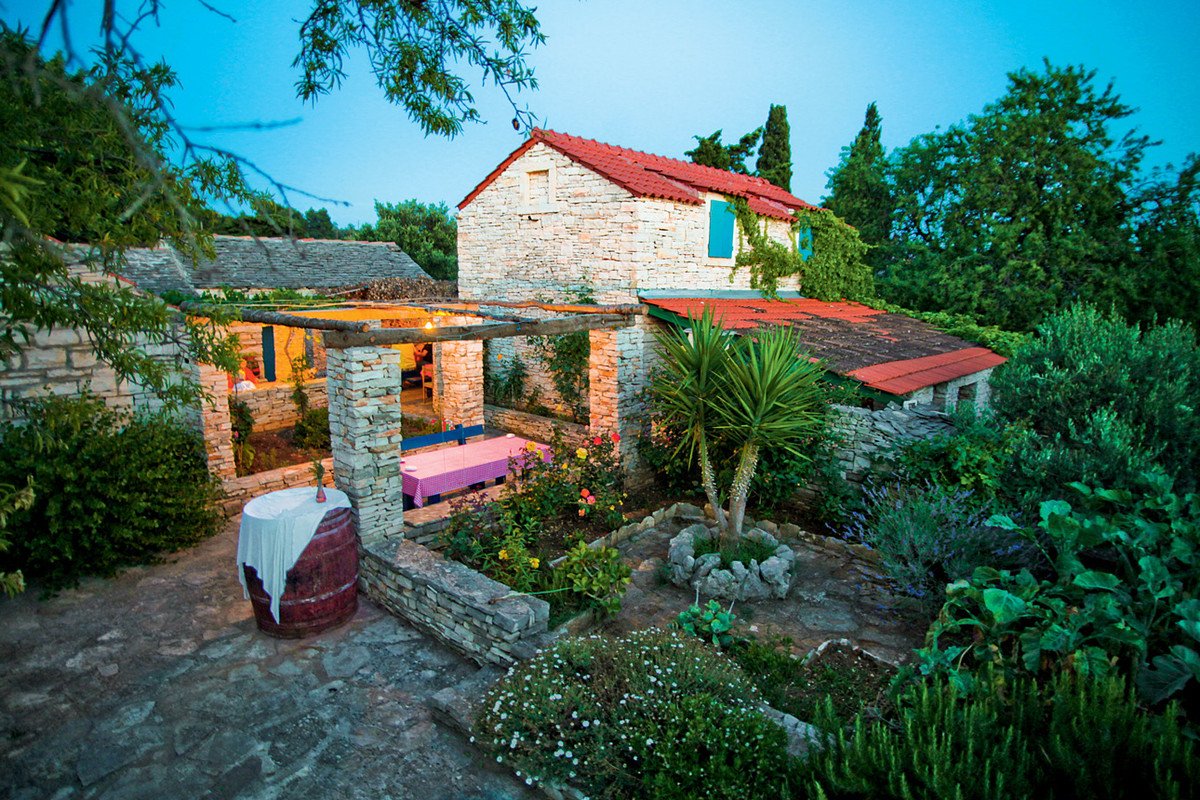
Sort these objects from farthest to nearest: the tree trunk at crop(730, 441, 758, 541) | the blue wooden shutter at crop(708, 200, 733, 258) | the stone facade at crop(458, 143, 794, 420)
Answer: the blue wooden shutter at crop(708, 200, 733, 258) < the stone facade at crop(458, 143, 794, 420) < the tree trunk at crop(730, 441, 758, 541)

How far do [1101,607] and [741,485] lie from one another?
3.51 meters

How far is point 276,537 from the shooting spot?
552 cm

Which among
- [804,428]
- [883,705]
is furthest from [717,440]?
[883,705]

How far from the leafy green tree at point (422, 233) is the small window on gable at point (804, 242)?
15.3 meters

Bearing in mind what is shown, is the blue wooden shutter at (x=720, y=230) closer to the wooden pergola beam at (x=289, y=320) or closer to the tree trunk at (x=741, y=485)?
the tree trunk at (x=741, y=485)

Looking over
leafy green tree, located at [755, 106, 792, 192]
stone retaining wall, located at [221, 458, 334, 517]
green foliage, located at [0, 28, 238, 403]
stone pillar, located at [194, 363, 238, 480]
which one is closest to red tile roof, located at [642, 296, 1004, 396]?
green foliage, located at [0, 28, 238, 403]

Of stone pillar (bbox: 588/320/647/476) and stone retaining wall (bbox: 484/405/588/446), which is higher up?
stone pillar (bbox: 588/320/647/476)

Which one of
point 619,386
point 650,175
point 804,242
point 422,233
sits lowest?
point 619,386

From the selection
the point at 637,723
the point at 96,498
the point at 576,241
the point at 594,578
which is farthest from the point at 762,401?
the point at 96,498

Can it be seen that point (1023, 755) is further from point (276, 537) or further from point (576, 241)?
point (576, 241)

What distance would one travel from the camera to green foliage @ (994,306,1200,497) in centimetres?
615

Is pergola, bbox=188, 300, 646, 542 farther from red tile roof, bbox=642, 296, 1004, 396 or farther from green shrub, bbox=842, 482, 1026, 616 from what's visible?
green shrub, bbox=842, 482, 1026, 616

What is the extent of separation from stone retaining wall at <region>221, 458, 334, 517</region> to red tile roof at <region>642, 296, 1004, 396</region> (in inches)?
245

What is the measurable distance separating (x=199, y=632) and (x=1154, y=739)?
7.23m
